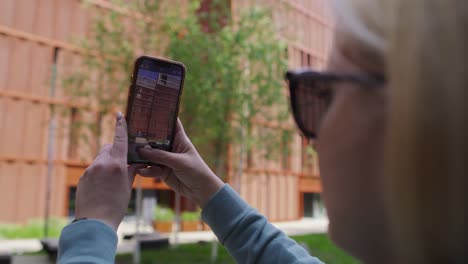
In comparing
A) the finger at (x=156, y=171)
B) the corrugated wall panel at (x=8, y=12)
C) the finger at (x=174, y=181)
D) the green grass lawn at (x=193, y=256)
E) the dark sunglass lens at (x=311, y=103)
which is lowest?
the green grass lawn at (x=193, y=256)

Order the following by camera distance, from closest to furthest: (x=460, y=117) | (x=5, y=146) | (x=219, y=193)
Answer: (x=460, y=117) < (x=219, y=193) < (x=5, y=146)

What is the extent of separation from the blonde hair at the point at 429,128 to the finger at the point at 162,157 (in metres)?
0.64

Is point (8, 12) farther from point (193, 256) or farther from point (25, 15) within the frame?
point (193, 256)

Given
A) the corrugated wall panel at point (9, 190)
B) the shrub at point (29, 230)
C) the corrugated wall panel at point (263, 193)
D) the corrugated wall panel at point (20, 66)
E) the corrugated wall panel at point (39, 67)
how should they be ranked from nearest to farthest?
the shrub at point (29, 230), the corrugated wall panel at point (9, 190), the corrugated wall panel at point (20, 66), the corrugated wall panel at point (39, 67), the corrugated wall panel at point (263, 193)

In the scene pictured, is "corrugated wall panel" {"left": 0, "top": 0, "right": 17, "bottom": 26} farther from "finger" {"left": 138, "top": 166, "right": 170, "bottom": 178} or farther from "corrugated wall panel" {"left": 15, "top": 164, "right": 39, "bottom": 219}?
"finger" {"left": 138, "top": 166, "right": 170, "bottom": 178}

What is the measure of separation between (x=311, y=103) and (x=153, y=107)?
56cm

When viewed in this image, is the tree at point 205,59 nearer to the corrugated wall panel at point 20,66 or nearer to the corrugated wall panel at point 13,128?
the corrugated wall panel at point 13,128

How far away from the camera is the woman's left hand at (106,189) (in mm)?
804

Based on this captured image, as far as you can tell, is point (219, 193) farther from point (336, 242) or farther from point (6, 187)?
point (6, 187)

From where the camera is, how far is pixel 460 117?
439 millimetres

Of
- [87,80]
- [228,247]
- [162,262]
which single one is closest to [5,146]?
[87,80]

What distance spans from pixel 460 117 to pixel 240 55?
875 centimetres

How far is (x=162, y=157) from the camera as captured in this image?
106 centimetres

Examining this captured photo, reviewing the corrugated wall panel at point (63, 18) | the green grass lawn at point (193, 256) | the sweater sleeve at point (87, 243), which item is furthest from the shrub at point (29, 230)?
the sweater sleeve at point (87, 243)
